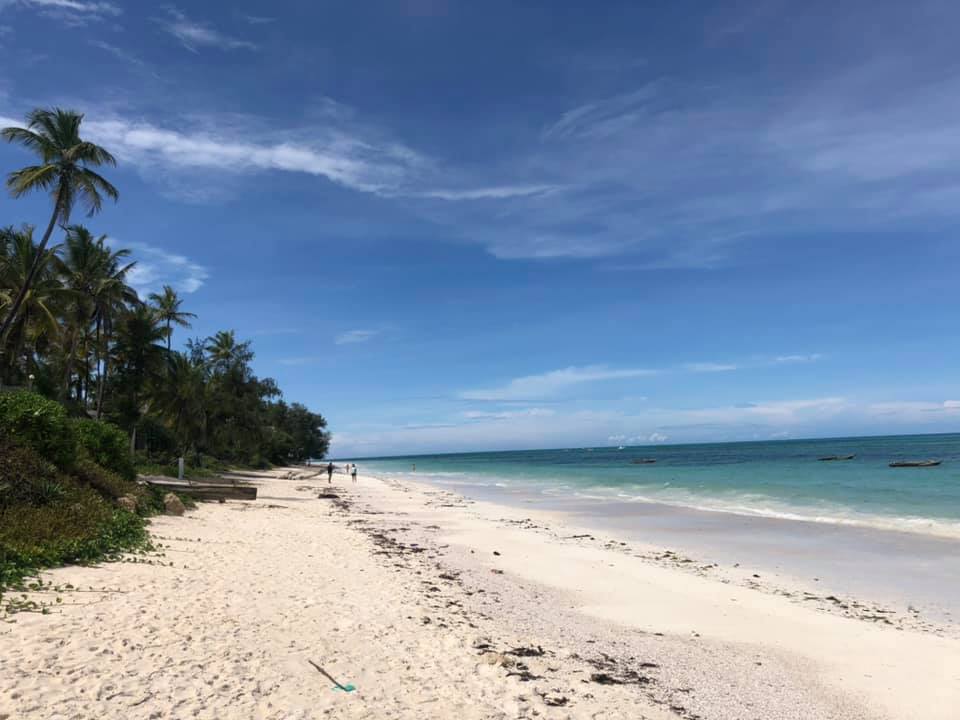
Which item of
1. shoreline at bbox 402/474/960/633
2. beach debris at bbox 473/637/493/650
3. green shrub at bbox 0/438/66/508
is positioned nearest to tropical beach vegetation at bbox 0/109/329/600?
green shrub at bbox 0/438/66/508

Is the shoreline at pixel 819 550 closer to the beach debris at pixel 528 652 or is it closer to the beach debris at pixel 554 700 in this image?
the beach debris at pixel 528 652

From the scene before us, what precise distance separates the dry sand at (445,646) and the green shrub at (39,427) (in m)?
3.68

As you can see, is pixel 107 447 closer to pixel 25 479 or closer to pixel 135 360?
pixel 25 479

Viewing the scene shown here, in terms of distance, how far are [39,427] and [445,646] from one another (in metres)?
11.1

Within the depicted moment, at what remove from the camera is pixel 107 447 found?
18.4 m

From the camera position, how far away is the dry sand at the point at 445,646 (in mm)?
5406

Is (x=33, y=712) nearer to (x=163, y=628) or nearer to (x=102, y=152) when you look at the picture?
(x=163, y=628)

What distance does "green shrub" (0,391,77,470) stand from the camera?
1252 centimetres

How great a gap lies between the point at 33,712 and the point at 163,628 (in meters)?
2.17

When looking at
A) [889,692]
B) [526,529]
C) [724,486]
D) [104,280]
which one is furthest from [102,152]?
[724,486]

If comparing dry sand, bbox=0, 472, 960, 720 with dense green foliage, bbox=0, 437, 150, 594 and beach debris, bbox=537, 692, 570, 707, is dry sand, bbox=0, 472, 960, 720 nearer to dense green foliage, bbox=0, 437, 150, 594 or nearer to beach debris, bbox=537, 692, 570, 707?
beach debris, bbox=537, 692, 570, 707

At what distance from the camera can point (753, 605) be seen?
32.8ft

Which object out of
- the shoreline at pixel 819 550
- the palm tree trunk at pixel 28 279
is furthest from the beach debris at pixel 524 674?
the palm tree trunk at pixel 28 279

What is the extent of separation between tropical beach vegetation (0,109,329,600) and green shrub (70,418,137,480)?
43 millimetres
